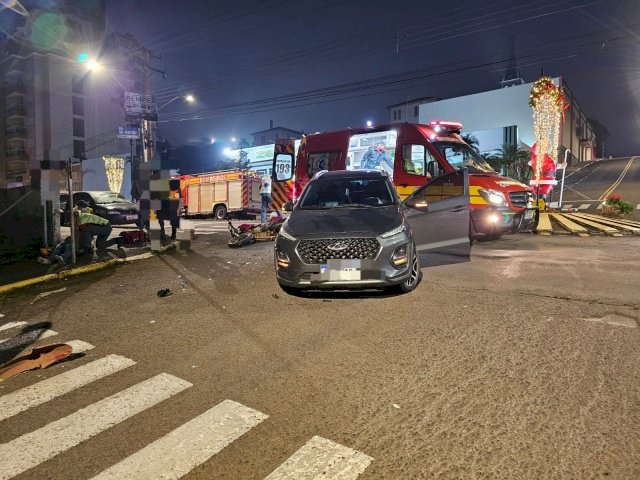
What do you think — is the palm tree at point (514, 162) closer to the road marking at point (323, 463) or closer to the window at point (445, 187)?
the window at point (445, 187)

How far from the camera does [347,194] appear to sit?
6.34 metres

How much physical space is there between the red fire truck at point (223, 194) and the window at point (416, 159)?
1388 cm

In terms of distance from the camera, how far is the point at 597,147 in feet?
344

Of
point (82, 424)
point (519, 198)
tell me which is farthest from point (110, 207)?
point (82, 424)

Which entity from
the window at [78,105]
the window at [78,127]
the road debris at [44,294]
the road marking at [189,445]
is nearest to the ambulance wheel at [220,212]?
the road debris at [44,294]

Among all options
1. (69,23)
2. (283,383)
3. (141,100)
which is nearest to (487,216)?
(283,383)

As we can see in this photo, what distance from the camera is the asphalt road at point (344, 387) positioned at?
2.34 metres

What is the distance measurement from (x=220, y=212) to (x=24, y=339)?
63.5 feet

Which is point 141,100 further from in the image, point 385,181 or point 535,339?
point 535,339

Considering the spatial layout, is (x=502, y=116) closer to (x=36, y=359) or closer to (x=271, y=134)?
(x=271, y=134)

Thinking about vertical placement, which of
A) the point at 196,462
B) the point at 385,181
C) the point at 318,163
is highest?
the point at 318,163

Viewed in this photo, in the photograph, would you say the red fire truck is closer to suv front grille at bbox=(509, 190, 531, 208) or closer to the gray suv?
suv front grille at bbox=(509, 190, 531, 208)

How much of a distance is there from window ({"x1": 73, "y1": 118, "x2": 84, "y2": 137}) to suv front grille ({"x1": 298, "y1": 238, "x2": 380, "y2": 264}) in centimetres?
7065

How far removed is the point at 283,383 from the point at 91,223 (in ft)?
25.4
